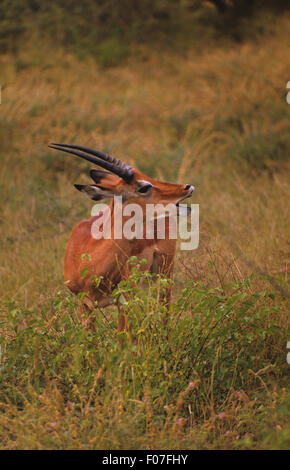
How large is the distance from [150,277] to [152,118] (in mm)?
7514

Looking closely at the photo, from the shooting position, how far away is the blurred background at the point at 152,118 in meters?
5.75

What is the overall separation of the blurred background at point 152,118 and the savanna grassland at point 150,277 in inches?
1.3

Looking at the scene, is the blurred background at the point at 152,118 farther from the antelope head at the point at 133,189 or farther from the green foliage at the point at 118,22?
the antelope head at the point at 133,189


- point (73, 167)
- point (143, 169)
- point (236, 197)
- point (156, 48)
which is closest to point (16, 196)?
point (73, 167)

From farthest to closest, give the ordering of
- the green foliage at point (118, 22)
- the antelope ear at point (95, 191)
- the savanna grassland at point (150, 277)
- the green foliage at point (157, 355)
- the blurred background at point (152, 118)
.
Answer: the green foliage at point (118, 22) < the blurred background at point (152, 118) < the antelope ear at point (95, 191) < the green foliage at point (157, 355) < the savanna grassland at point (150, 277)

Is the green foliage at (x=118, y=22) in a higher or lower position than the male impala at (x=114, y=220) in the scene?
higher

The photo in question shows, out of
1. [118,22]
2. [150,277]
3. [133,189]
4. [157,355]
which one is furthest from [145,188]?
[118,22]

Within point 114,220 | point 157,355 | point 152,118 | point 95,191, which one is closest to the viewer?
point 157,355

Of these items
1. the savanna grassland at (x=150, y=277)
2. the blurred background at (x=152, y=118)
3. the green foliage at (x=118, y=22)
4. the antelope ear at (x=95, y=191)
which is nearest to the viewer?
the savanna grassland at (x=150, y=277)

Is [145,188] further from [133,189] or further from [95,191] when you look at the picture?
[95,191]

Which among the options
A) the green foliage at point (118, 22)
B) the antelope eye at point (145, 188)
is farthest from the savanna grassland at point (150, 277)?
the antelope eye at point (145, 188)

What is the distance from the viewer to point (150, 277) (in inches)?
152

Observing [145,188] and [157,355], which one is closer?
[157,355]

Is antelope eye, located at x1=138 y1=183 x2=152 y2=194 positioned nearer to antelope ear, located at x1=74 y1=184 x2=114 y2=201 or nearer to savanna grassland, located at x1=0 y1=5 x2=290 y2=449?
antelope ear, located at x1=74 y1=184 x2=114 y2=201
